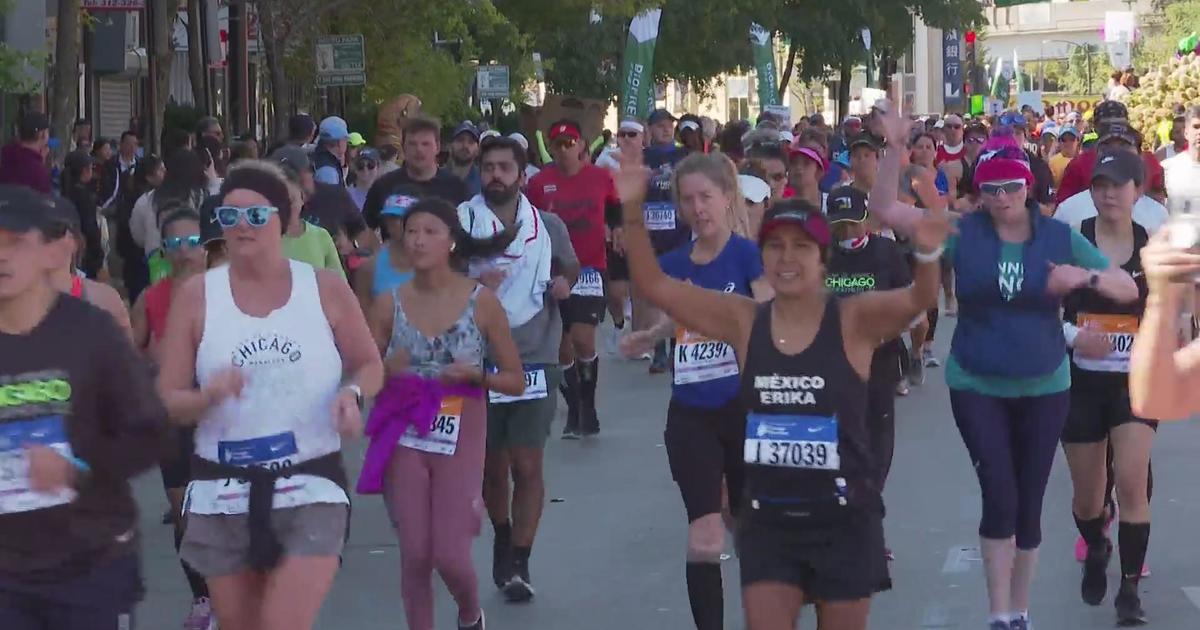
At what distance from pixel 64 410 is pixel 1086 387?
15.0 ft

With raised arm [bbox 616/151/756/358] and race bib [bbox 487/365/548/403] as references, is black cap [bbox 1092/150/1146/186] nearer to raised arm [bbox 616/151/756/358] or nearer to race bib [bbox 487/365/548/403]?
race bib [bbox 487/365/548/403]

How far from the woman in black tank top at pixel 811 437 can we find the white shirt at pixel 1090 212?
2992 mm

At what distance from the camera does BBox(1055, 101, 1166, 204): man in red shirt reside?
1064 cm

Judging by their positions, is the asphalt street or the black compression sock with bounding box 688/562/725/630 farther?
the asphalt street

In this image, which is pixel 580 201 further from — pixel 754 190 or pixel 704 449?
pixel 704 449

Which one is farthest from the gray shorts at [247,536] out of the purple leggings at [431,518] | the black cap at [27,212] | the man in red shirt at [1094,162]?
the man in red shirt at [1094,162]

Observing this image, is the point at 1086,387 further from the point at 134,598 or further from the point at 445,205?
the point at 134,598

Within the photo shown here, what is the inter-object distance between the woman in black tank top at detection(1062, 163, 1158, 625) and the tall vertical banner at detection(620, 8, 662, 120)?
22816 mm

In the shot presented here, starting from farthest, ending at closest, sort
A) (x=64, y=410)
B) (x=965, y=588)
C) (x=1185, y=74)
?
(x=1185, y=74), (x=965, y=588), (x=64, y=410)

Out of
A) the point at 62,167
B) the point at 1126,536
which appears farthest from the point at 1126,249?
the point at 62,167

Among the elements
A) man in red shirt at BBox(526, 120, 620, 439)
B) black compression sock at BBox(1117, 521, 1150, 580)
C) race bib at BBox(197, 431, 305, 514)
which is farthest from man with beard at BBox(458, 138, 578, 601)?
man in red shirt at BBox(526, 120, 620, 439)

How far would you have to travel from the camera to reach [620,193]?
20.7 feet

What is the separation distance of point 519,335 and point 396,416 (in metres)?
2.05

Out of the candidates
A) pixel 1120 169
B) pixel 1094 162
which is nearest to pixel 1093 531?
pixel 1120 169
